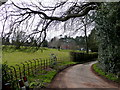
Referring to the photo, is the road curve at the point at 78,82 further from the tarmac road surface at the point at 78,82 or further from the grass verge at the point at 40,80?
the grass verge at the point at 40,80

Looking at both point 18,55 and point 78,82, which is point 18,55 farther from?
point 78,82

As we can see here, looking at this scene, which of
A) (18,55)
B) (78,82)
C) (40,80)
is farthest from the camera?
(18,55)

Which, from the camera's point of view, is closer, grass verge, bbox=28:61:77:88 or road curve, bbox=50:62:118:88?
grass verge, bbox=28:61:77:88

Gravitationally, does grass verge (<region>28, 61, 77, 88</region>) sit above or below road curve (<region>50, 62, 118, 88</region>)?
above

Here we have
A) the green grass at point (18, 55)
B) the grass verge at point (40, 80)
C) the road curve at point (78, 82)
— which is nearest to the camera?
the grass verge at point (40, 80)

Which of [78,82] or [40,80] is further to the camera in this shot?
[78,82]

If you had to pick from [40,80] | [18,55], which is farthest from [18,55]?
[40,80]

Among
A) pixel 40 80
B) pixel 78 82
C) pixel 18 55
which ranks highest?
pixel 18 55

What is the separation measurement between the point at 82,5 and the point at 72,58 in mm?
9571

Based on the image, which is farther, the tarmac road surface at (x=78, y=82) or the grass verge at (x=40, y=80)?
the tarmac road surface at (x=78, y=82)

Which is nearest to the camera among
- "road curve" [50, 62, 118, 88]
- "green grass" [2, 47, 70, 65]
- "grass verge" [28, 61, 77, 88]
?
"grass verge" [28, 61, 77, 88]

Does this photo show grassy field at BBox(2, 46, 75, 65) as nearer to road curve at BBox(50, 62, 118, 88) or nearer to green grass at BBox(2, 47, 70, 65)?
green grass at BBox(2, 47, 70, 65)

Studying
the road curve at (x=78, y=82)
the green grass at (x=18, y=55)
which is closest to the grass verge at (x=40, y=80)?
the road curve at (x=78, y=82)

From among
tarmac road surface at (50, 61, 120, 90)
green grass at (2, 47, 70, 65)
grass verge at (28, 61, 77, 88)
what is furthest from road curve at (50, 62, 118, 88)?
green grass at (2, 47, 70, 65)
